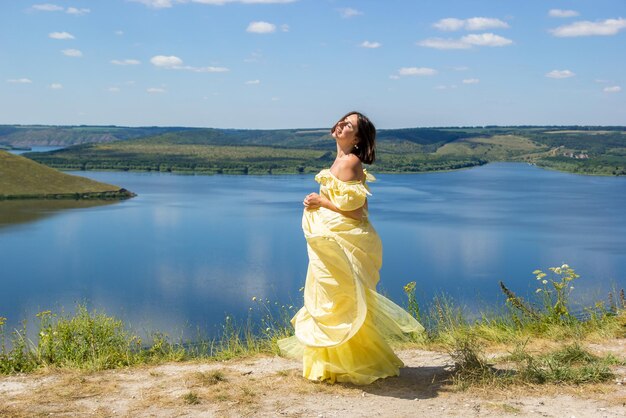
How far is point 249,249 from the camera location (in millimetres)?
25719

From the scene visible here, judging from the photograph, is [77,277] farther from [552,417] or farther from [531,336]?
[552,417]

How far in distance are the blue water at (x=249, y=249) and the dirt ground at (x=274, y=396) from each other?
581cm

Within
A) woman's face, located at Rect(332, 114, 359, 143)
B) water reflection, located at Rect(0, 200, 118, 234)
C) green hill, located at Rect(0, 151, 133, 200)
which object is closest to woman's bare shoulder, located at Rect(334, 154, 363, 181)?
woman's face, located at Rect(332, 114, 359, 143)

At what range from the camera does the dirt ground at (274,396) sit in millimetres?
3840

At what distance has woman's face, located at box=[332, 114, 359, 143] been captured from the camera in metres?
4.44

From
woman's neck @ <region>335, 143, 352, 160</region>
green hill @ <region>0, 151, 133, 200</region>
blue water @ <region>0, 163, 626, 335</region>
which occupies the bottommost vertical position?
blue water @ <region>0, 163, 626, 335</region>

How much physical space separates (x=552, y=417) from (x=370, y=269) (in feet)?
4.36

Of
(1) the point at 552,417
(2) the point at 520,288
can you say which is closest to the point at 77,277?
(2) the point at 520,288

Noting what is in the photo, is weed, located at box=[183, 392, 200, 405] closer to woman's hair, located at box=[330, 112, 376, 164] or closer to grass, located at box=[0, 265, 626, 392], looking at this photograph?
grass, located at box=[0, 265, 626, 392]

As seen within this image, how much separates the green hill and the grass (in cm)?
4385

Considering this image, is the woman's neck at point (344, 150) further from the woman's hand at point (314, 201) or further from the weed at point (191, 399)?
the weed at point (191, 399)

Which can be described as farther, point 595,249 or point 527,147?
point 527,147

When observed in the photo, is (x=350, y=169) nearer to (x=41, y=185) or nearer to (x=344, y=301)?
(x=344, y=301)

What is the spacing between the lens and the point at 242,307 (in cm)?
1631
